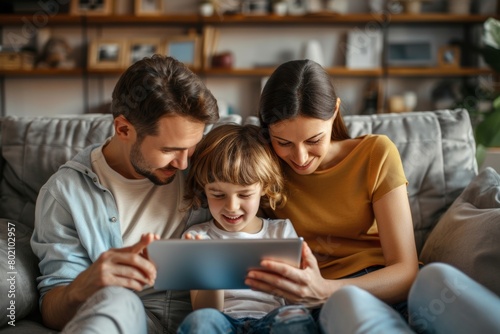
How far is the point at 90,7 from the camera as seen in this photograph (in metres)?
4.54

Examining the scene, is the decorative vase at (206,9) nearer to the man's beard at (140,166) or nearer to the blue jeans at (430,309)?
the man's beard at (140,166)

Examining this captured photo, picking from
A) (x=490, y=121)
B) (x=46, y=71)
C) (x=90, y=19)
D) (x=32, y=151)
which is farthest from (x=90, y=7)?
(x=490, y=121)

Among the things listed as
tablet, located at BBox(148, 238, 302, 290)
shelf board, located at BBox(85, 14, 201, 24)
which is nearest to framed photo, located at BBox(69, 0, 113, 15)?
shelf board, located at BBox(85, 14, 201, 24)

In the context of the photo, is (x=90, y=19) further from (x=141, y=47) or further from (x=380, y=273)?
(x=380, y=273)

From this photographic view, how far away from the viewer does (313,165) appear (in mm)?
1604

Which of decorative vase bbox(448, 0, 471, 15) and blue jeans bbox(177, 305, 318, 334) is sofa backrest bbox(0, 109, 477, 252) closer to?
blue jeans bbox(177, 305, 318, 334)

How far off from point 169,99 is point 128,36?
3.37 m

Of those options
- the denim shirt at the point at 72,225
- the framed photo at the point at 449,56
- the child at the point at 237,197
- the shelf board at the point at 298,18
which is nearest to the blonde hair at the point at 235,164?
the child at the point at 237,197

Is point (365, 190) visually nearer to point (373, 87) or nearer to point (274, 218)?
Answer: point (274, 218)

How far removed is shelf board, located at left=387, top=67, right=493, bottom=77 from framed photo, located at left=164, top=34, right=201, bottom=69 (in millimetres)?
1445

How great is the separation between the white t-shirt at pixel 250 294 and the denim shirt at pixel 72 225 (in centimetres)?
23

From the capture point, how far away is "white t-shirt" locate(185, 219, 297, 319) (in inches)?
58.9

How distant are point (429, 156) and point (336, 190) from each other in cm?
42

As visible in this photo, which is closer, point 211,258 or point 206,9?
point 211,258
